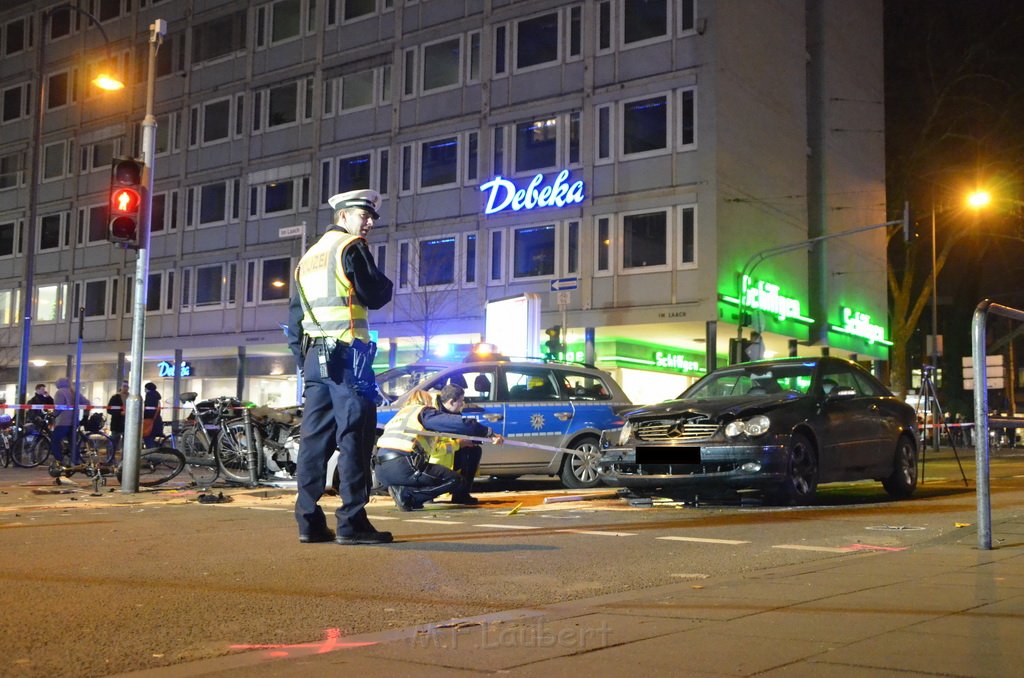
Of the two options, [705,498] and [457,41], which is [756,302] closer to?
[457,41]

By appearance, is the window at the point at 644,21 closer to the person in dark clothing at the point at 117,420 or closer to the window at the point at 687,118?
the window at the point at 687,118

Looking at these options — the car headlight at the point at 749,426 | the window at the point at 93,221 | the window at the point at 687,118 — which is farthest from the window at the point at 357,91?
the car headlight at the point at 749,426

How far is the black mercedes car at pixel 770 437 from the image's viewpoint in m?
11.1

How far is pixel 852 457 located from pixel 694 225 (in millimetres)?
19484

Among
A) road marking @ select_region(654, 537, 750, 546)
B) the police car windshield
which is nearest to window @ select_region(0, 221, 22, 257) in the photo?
the police car windshield

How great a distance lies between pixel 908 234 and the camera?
88.3 feet

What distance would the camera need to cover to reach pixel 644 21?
3244 centimetres

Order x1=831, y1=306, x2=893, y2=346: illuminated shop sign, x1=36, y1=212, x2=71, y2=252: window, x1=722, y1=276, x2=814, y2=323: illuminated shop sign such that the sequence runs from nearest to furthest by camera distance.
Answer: x1=722, y1=276, x2=814, y2=323: illuminated shop sign, x1=831, y1=306, x2=893, y2=346: illuminated shop sign, x1=36, y1=212, x2=71, y2=252: window

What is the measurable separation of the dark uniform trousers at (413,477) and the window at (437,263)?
2490 cm

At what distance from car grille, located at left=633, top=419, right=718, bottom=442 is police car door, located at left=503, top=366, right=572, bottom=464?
3.46 meters

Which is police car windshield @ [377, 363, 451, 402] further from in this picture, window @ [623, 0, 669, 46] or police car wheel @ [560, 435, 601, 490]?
window @ [623, 0, 669, 46]

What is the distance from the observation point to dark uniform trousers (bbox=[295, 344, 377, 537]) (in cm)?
708

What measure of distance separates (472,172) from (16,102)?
25606mm

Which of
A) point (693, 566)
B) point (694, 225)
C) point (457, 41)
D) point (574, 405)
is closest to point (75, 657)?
point (693, 566)
